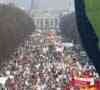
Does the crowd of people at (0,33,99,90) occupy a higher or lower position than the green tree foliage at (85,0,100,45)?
lower

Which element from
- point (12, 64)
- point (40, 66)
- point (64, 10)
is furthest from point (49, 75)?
point (64, 10)

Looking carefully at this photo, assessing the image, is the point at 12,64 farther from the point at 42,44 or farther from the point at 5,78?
the point at 42,44

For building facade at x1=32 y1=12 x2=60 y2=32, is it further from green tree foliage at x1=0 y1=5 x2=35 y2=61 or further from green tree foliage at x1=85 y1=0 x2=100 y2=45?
green tree foliage at x1=85 y1=0 x2=100 y2=45

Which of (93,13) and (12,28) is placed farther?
(12,28)

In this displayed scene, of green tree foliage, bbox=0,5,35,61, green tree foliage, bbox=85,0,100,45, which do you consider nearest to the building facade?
green tree foliage, bbox=0,5,35,61

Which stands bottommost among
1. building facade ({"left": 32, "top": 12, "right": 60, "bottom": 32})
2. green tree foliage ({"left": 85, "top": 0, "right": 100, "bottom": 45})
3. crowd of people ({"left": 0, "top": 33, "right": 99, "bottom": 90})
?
Result: crowd of people ({"left": 0, "top": 33, "right": 99, "bottom": 90})

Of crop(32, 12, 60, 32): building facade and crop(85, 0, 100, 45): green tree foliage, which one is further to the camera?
crop(32, 12, 60, 32): building facade

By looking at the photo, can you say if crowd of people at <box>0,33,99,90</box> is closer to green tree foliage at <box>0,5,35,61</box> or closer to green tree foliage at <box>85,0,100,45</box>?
green tree foliage at <box>0,5,35,61</box>

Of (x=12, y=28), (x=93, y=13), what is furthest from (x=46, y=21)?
(x=93, y=13)

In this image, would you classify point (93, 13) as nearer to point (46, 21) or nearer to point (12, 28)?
point (46, 21)
